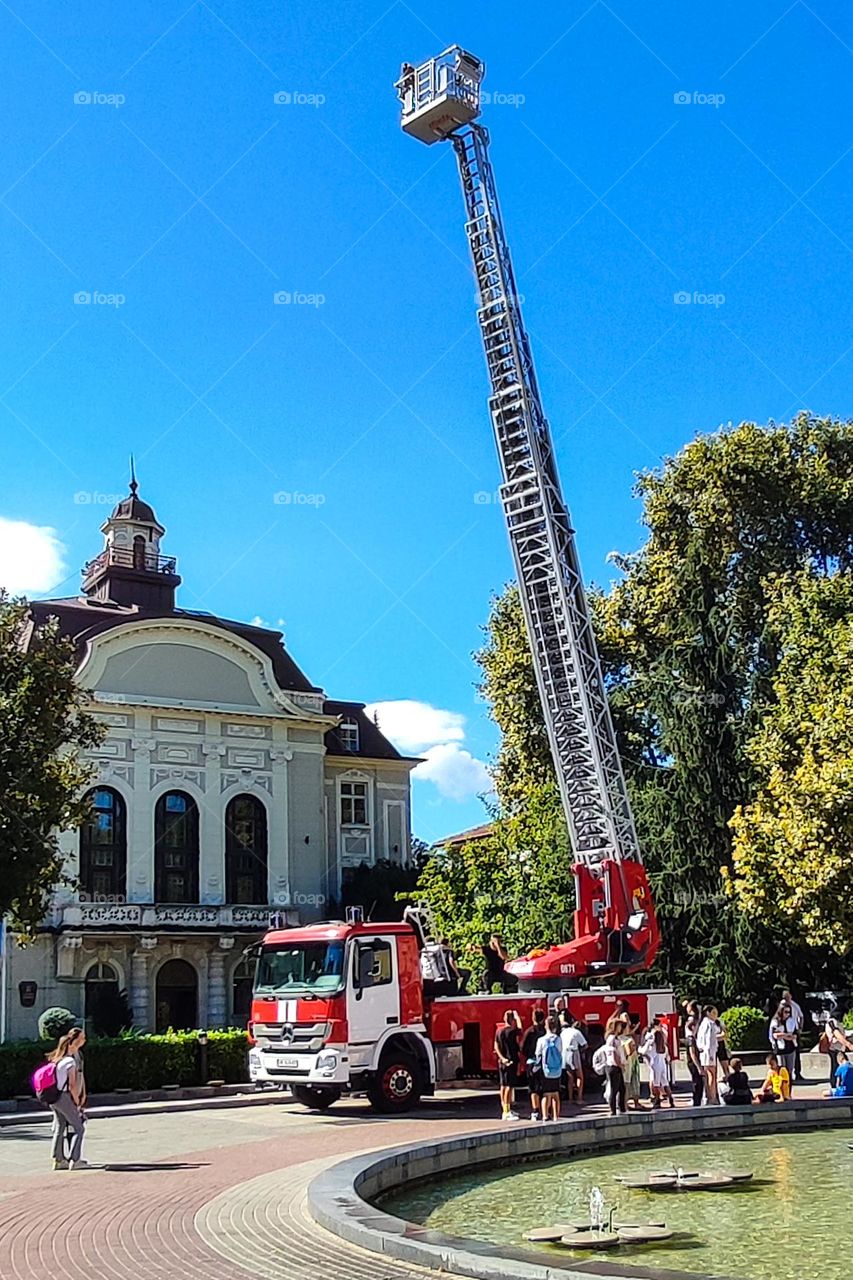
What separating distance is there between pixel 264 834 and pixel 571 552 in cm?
2960

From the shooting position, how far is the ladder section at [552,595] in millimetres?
25453

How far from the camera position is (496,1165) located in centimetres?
1499

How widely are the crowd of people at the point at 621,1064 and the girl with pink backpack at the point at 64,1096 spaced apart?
21.3ft

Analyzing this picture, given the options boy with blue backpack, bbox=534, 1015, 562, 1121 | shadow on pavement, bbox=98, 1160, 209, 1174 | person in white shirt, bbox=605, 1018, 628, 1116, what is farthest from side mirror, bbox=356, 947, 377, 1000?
Answer: shadow on pavement, bbox=98, 1160, 209, 1174

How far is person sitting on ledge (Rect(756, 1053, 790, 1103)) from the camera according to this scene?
20.5 metres

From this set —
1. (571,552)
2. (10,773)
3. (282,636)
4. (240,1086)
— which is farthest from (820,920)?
(282,636)

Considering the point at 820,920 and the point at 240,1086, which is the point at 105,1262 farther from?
the point at 820,920

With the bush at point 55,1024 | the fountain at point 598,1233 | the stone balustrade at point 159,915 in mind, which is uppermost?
the stone balustrade at point 159,915

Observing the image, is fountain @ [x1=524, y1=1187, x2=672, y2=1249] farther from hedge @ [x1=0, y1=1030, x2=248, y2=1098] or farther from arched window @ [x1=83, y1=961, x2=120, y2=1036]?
arched window @ [x1=83, y1=961, x2=120, y2=1036]

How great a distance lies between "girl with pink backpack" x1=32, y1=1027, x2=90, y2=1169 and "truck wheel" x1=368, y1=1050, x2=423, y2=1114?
655 cm

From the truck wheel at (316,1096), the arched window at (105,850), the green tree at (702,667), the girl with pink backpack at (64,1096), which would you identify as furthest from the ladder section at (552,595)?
the arched window at (105,850)

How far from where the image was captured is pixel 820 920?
29844mm

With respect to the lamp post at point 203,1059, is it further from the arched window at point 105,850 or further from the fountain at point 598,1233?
the arched window at point 105,850

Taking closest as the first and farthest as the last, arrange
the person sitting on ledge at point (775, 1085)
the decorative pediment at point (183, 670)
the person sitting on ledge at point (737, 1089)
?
the person sitting on ledge at point (737, 1089) → the person sitting on ledge at point (775, 1085) → the decorative pediment at point (183, 670)
